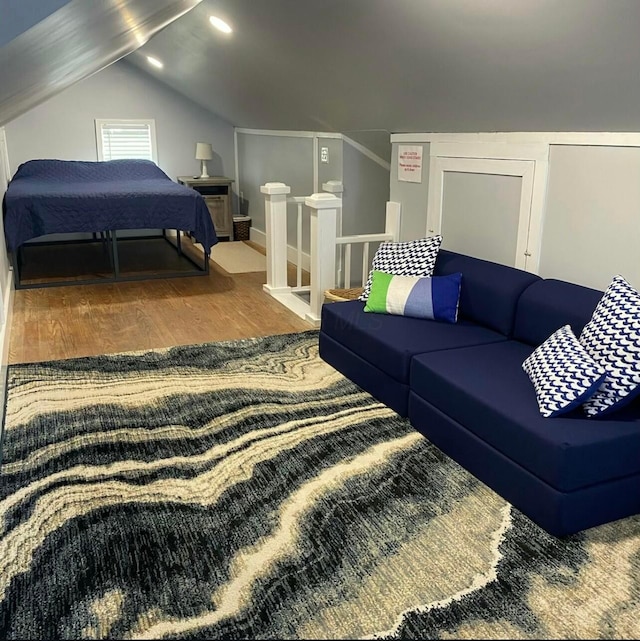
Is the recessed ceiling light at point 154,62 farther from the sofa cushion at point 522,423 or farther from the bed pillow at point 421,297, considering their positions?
the sofa cushion at point 522,423

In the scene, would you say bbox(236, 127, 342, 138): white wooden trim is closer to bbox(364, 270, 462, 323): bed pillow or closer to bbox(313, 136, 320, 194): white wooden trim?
bbox(313, 136, 320, 194): white wooden trim

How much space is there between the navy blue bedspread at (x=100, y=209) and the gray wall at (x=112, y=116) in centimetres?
123

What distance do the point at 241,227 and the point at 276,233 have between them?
276 cm

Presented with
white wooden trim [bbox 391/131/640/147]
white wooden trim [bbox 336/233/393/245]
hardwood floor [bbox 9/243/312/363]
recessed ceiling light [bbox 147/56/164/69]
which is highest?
recessed ceiling light [bbox 147/56/164/69]

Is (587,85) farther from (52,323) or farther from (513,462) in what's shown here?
(52,323)

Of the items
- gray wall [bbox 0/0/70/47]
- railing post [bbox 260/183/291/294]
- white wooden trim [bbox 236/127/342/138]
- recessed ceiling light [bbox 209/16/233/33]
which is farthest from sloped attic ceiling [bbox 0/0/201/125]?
white wooden trim [bbox 236/127/342/138]

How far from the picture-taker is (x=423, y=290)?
3.18 m

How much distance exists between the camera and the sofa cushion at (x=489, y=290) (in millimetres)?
2959

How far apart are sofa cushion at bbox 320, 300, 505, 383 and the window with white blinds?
497 centimetres

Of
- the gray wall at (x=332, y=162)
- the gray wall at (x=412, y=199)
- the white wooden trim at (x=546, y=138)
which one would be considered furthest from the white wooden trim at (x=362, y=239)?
the gray wall at (x=332, y=162)

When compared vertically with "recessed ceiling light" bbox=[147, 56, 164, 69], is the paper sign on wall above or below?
below

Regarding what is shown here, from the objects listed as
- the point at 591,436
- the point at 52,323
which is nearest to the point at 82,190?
the point at 52,323

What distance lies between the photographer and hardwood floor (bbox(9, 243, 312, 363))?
3893mm

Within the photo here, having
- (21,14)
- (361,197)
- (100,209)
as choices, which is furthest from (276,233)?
(21,14)
